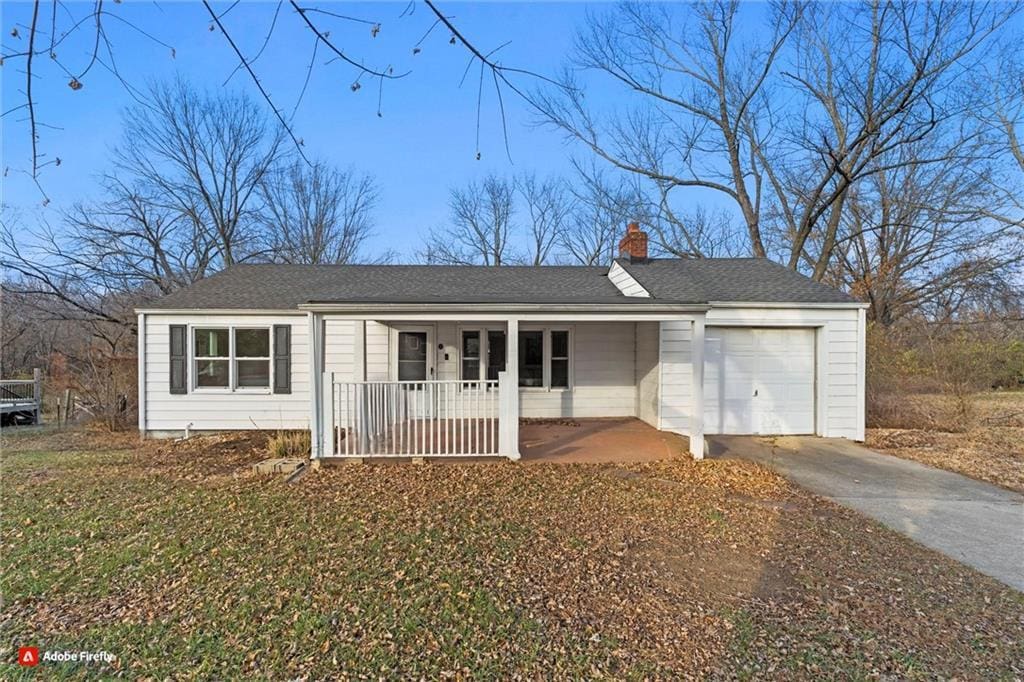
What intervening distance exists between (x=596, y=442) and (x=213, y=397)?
7.39 metres

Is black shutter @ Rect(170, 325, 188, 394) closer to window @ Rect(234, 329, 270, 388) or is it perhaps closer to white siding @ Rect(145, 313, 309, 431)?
white siding @ Rect(145, 313, 309, 431)

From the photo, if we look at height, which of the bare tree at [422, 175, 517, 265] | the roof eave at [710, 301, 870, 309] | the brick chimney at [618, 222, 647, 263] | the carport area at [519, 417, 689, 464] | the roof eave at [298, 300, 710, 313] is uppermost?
the bare tree at [422, 175, 517, 265]

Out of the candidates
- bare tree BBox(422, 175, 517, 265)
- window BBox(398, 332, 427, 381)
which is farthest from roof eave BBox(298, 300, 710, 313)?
bare tree BBox(422, 175, 517, 265)

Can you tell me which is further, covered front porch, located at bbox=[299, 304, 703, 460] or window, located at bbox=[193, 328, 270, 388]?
window, located at bbox=[193, 328, 270, 388]

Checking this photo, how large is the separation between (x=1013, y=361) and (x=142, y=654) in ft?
67.8

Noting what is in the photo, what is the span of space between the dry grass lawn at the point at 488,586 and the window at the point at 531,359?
4414 millimetres

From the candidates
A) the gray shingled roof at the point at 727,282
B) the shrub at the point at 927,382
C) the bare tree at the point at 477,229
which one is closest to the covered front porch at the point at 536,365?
the gray shingled roof at the point at 727,282

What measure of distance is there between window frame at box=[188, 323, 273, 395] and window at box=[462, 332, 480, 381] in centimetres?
378

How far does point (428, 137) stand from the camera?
153 inches

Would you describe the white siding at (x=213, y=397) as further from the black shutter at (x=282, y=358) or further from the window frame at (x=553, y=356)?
the window frame at (x=553, y=356)

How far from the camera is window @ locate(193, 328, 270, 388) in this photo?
8.96 m

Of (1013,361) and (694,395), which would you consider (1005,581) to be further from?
(1013,361)

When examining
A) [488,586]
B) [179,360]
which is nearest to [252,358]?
[179,360]

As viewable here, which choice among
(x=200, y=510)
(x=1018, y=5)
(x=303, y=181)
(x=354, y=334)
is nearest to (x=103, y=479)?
(x=200, y=510)
